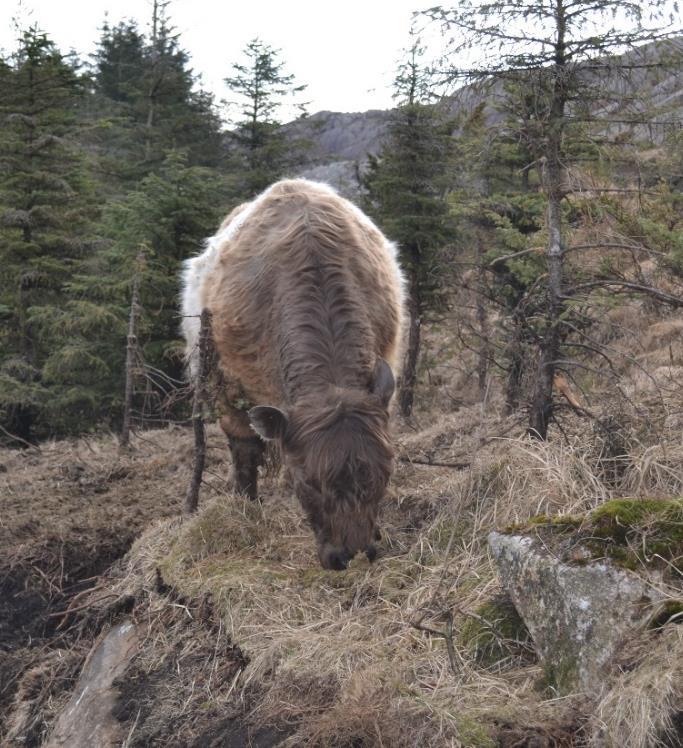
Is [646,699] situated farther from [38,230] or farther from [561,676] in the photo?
[38,230]

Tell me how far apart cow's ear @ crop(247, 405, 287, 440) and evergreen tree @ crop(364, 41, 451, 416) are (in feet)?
20.9

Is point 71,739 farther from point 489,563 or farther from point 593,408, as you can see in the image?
point 593,408

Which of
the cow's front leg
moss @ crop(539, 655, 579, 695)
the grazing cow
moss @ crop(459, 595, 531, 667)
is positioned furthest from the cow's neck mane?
moss @ crop(539, 655, 579, 695)

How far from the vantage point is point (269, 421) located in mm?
4961

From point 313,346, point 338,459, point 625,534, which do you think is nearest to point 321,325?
point 313,346

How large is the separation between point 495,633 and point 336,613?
112 cm

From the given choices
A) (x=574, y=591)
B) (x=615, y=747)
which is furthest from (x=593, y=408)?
(x=615, y=747)

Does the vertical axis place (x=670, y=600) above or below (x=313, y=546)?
above

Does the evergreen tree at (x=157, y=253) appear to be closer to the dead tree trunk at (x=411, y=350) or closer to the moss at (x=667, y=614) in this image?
the dead tree trunk at (x=411, y=350)

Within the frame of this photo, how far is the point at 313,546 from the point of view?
566cm

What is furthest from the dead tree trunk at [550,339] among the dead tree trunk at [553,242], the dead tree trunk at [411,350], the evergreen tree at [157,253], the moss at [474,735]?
the evergreen tree at [157,253]

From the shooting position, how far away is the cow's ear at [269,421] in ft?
16.1

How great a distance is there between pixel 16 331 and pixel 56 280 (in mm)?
1269

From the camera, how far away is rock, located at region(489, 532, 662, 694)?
3.13 meters
